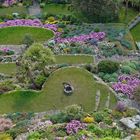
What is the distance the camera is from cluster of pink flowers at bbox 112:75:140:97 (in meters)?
47.3

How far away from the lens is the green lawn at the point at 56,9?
68188 mm

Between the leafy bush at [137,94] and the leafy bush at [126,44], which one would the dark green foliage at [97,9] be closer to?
the leafy bush at [126,44]

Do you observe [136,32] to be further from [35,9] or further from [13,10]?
[13,10]

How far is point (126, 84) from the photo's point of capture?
4825 centimetres

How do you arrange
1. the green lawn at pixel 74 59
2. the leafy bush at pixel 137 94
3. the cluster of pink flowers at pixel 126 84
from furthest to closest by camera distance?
the green lawn at pixel 74 59 → the cluster of pink flowers at pixel 126 84 → the leafy bush at pixel 137 94

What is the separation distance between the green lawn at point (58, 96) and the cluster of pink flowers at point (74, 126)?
174 inches

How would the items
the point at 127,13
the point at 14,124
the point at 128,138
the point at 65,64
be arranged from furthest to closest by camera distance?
the point at 127,13 < the point at 65,64 < the point at 14,124 < the point at 128,138

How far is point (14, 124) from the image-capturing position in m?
41.7

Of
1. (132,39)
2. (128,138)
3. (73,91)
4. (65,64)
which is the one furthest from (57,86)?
(132,39)

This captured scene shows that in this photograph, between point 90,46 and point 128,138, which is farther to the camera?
point 90,46

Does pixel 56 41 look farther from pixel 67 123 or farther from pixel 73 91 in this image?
pixel 67 123

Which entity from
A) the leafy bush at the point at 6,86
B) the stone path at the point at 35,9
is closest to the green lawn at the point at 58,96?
the leafy bush at the point at 6,86

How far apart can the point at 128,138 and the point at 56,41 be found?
73.4ft

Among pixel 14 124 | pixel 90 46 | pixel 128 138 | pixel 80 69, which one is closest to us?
pixel 128 138
